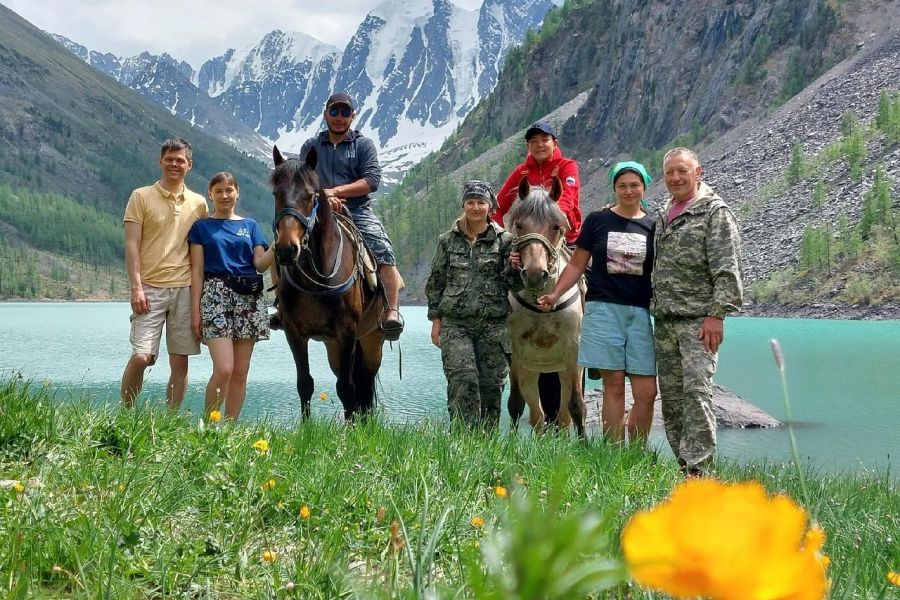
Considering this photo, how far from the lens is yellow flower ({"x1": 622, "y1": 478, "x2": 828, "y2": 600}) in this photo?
1.18 ft

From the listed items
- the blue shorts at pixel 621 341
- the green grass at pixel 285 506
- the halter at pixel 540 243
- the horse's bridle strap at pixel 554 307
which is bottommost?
the green grass at pixel 285 506

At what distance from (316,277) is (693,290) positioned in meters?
3.73

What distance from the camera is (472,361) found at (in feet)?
Result: 24.3

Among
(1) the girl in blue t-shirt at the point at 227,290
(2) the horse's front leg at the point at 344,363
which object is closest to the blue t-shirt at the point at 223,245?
(1) the girl in blue t-shirt at the point at 227,290

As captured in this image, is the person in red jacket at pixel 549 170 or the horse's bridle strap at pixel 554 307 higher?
the person in red jacket at pixel 549 170

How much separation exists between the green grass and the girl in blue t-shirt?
2064 millimetres

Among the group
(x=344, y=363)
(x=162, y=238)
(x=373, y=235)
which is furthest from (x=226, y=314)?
(x=373, y=235)

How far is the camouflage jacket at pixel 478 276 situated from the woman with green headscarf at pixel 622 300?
2.77 ft

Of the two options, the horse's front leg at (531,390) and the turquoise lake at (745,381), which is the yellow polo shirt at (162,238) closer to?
the turquoise lake at (745,381)

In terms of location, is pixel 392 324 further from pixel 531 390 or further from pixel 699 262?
pixel 699 262

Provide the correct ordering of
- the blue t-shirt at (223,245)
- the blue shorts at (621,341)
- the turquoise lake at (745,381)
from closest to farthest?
the blue shorts at (621,341) → the blue t-shirt at (223,245) → the turquoise lake at (745,381)

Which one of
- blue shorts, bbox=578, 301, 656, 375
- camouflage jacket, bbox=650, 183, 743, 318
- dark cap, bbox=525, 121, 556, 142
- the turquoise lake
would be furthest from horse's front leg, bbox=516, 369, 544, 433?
dark cap, bbox=525, 121, 556, 142

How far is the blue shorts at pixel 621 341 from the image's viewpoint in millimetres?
6754

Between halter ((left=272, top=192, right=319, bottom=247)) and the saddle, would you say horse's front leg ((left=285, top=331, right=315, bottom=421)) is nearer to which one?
the saddle
